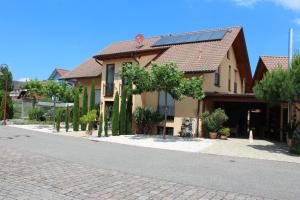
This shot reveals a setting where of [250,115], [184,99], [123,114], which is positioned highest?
[184,99]

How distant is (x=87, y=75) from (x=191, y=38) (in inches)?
376

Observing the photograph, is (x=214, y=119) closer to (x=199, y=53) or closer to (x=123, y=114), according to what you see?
(x=199, y=53)

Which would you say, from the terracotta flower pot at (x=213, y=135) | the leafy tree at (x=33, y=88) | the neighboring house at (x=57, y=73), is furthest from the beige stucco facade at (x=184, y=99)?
the neighboring house at (x=57, y=73)

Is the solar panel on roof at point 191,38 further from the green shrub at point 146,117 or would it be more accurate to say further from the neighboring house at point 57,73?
the neighboring house at point 57,73

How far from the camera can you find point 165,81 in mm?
19016

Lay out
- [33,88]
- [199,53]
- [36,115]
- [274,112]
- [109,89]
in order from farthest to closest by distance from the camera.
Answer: [33,88] → [36,115] → [109,89] → [274,112] → [199,53]

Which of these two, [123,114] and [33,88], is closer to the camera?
[123,114]

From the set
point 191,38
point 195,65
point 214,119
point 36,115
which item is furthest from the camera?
point 36,115

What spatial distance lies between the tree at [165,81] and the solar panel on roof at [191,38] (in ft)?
21.7

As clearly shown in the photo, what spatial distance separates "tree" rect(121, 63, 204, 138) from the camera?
62.5 ft

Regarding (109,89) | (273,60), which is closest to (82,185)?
(273,60)

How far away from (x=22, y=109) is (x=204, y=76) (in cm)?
2694

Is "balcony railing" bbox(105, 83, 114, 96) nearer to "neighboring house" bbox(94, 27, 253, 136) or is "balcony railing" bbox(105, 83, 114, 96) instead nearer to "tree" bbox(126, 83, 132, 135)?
"neighboring house" bbox(94, 27, 253, 136)

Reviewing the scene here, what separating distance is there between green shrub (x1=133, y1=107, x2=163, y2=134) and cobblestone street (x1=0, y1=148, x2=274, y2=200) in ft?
44.0
